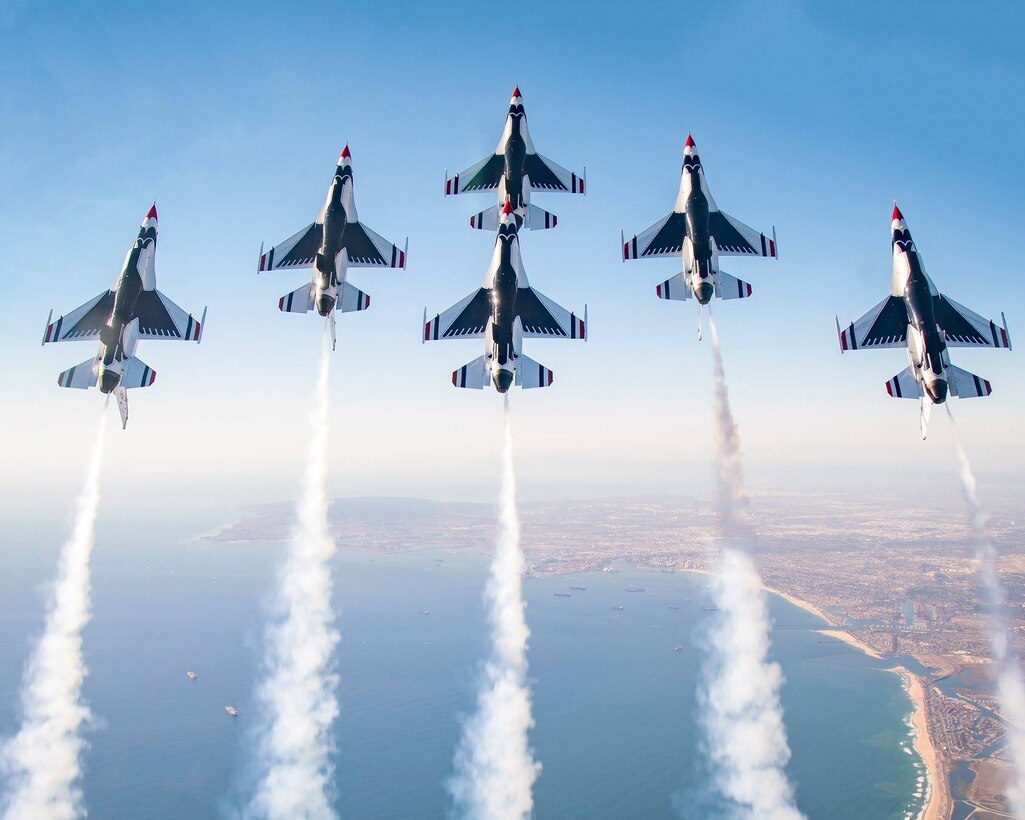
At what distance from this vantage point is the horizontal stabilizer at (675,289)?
4050 cm

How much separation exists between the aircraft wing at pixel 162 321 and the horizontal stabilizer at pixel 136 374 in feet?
11.2

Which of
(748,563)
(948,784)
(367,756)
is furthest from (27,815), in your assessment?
(948,784)

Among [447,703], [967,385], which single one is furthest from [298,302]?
[447,703]

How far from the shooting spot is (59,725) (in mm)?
92562

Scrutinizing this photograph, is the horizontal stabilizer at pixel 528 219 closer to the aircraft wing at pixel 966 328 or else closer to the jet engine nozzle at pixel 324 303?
the jet engine nozzle at pixel 324 303

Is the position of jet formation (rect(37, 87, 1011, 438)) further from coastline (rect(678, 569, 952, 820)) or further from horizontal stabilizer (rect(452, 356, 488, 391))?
coastline (rect(678, 569, 952, 820))

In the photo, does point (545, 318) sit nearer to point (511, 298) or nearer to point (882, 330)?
point (511, 298)

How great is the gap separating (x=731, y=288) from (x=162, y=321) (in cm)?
3874

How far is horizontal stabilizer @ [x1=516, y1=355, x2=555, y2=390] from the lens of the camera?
119ft

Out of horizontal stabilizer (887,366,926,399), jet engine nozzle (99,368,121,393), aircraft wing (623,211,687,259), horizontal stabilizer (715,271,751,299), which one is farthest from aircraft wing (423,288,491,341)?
horizontal stabilizer (887,366,926,399)

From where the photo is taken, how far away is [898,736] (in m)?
84.3

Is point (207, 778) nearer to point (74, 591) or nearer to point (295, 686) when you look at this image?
point (295, 686)

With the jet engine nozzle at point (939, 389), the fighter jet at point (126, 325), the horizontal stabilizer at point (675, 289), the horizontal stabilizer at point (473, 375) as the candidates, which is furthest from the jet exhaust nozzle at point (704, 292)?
the fighter jet at point (126, 325)

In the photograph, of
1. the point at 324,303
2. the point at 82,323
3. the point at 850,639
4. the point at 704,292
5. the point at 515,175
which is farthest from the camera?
the point at 850,639
